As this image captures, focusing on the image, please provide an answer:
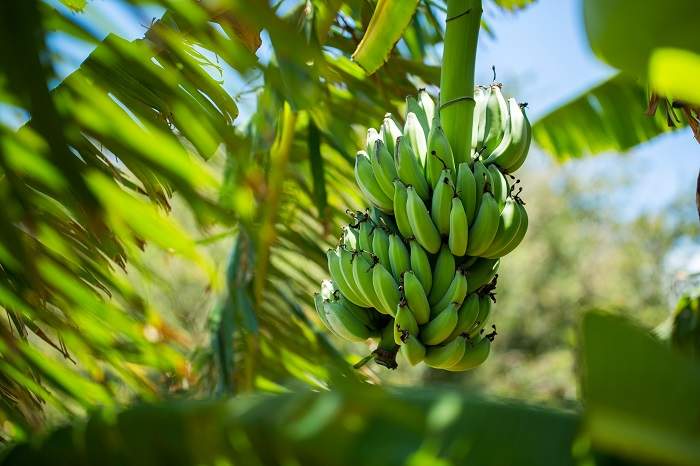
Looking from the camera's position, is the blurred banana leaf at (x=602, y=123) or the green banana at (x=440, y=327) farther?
the blurred banana leaf at (x=602, y=123)

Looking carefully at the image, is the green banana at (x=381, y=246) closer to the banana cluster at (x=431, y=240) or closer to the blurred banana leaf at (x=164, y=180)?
the banana cluster at (x=431, y=240)

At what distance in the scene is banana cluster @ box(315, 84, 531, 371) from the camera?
1.48 m

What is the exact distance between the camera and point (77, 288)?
1372mm

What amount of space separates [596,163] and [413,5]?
44.0ft

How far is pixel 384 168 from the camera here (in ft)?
5.22

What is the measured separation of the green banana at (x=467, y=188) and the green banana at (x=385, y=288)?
206 mm

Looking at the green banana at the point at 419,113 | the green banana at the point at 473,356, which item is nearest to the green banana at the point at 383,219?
the green banana at the point at 419,113

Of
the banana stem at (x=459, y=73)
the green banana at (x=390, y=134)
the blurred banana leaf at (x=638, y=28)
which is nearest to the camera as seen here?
the blurred banana leaf at (x=638, y=28)

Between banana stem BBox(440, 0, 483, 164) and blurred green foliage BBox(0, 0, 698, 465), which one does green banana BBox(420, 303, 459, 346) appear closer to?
blurred green foliage BBox(0, 0, 698, 465)

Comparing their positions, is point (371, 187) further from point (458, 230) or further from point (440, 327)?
point (440, 327)

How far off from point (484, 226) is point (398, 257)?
0.61ft

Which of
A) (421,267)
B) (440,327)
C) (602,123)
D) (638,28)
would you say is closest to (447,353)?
(440,327)

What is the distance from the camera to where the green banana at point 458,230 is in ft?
4.72

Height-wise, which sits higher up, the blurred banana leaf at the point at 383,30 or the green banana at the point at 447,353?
the blurred banana leaf at the point at 383,30
